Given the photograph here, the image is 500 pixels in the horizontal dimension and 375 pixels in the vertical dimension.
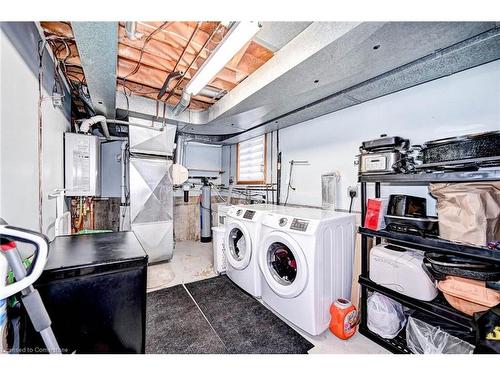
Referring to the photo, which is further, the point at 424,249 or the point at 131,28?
the point at 424,249

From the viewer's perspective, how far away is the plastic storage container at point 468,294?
1166 mm

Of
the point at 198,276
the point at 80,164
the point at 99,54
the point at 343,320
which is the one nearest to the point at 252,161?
the point at 198,276

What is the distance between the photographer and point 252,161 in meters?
4.32

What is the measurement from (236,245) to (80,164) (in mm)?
2201

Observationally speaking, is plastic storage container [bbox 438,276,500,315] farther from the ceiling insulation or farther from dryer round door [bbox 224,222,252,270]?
the ceiling insulation

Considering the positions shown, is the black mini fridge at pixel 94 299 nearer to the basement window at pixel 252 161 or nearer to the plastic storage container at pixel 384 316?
the plastic storage container at pixel 384 316

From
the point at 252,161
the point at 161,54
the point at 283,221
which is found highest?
the point at 161,54

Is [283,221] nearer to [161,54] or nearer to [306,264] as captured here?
[306,264]

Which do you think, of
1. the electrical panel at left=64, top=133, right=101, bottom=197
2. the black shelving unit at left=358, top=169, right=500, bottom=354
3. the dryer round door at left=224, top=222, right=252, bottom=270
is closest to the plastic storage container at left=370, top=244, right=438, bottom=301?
the black shelving unit at left=358, top=169, right=500, bottom=354

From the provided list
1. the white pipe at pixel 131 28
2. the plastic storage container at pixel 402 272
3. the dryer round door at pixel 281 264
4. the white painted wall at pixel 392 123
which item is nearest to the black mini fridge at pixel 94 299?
the dryer round door at pixel 281 264

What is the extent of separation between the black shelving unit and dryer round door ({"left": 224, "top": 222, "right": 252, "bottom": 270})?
4.01ft

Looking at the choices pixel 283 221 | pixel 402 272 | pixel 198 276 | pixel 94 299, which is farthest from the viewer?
pixel 198 276
